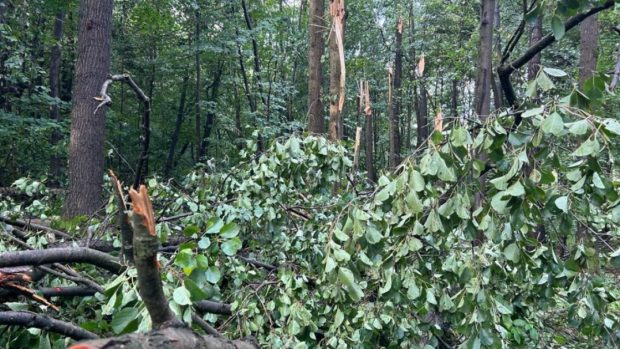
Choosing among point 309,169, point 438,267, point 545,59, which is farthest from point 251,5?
point 438,267

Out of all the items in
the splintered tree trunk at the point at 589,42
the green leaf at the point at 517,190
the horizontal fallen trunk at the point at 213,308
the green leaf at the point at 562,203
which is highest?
the splintered tree trunk at the point at 589,42

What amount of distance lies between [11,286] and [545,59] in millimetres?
16709

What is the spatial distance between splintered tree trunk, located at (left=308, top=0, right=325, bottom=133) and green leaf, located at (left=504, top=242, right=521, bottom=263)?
4.85 m

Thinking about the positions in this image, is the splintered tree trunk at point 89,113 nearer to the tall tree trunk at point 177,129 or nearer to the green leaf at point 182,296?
the green leaf at point 182,296

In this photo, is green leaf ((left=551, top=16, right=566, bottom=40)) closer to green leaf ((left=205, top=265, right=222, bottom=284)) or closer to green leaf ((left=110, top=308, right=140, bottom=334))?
green leaf ((left=205, top=265, right=222, bottom=284))

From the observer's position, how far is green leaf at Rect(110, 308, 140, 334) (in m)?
1.36

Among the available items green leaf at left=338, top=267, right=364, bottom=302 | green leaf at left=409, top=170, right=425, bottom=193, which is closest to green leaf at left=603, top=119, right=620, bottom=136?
green leaf at left=409, top=170, right=425, bottom=193

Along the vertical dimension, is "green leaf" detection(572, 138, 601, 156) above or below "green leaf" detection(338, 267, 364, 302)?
above

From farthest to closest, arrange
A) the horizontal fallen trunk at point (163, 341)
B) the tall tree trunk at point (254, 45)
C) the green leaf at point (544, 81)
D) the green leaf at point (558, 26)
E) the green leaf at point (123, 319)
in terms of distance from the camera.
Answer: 1. the tall tree trunk at point (254, 45)
2. the green leaf at point (558, 26)
3. the green leaf at point (544, 81)
4. the green leaf at point (123, 319)
5. the horizontal fallen trunk at point (163, 341)

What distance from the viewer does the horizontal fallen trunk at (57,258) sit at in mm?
1834

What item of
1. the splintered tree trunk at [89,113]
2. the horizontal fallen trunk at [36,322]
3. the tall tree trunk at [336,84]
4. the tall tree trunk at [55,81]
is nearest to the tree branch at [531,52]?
the horizontal fallen trunk at [36,322]

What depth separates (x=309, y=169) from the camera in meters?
3.60

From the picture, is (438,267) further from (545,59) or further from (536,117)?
(545,59)

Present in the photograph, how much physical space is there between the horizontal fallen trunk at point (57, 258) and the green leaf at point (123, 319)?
17.6 inches
